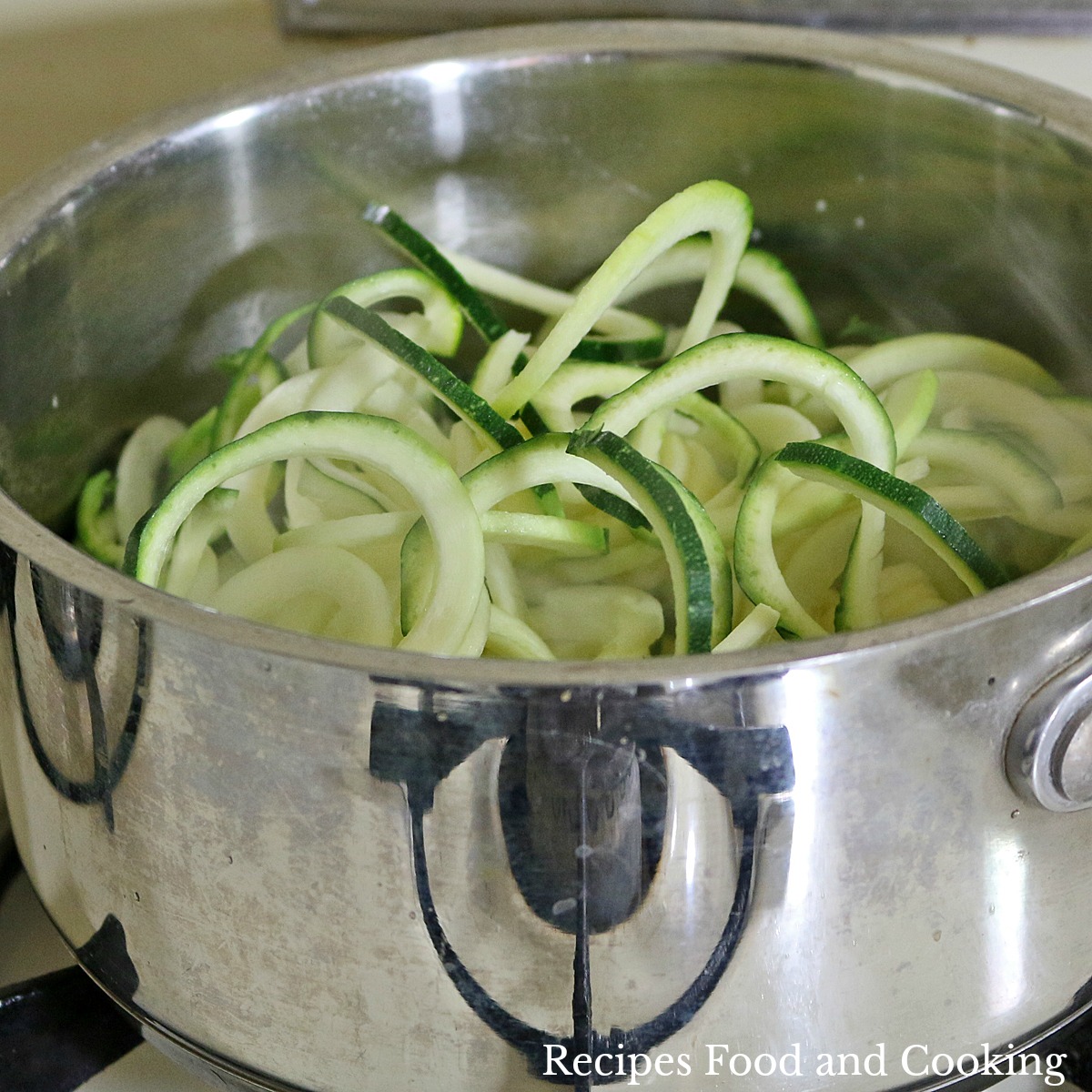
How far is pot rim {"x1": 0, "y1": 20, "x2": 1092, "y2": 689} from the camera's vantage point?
37 centimetres

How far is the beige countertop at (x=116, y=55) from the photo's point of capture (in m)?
0.86

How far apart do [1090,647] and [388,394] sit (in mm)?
382

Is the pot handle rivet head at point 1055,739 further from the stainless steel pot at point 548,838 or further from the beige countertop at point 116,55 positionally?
the beige countertop at point 116,55

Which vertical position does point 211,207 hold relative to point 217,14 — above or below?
below

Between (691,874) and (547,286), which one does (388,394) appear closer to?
(547,286)

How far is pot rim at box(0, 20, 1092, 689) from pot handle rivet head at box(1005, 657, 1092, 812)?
35mm

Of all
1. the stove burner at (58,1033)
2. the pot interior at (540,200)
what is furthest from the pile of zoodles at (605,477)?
the stove burner at (58,1033)

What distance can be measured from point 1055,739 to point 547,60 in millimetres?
502

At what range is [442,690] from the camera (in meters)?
0.38

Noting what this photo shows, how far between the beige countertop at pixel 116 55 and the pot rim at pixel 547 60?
14 cm

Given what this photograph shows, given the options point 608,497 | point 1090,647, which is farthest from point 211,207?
point 1090,647

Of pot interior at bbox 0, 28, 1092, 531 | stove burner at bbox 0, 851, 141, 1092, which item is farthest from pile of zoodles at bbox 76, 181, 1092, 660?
stove burner at bbox 0, 851, 141, 1092

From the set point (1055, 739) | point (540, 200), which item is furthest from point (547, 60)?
point (1055, 739)

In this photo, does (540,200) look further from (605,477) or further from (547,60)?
(605,477)
